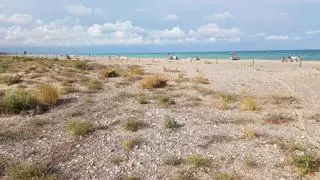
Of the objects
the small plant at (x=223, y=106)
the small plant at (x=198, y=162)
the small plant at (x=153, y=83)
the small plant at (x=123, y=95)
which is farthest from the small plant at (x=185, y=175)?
the small plant at (x=153, y=83)

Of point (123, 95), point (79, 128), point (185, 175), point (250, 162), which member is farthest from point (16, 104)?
point (250, 162)

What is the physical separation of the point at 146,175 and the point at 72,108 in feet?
24.4

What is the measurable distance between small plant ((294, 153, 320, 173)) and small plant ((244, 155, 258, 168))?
0.93 meters

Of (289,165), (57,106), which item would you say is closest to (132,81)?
(57,106)

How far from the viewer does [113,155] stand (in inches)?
424

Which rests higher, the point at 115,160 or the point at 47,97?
the point at 47,97

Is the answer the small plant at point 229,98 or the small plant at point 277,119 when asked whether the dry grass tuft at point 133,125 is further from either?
the small plant at point 229,98

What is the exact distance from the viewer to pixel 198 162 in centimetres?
1004

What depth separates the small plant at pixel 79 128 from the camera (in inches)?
491

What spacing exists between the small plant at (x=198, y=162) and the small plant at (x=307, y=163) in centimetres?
204

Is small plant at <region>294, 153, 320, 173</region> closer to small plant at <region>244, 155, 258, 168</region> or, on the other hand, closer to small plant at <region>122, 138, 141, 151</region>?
small plant at <region>244, 155, 258, 168</region>

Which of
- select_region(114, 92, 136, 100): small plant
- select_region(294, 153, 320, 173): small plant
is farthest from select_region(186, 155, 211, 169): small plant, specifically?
select_region(114, 92, 136, 100): small plant

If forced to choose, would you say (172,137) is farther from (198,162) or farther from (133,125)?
(198,162)

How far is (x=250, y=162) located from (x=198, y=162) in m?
1.25
